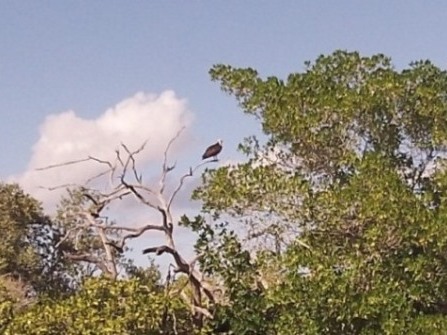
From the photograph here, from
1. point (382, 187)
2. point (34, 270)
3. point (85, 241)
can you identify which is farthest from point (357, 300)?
point (34, 270)

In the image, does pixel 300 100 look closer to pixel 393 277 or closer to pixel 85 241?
pixel 393 277

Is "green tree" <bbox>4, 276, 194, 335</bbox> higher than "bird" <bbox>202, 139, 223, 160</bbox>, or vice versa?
"bird" <bbox>202, 139, 223, 160</bbox>

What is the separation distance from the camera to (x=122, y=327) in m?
13.5

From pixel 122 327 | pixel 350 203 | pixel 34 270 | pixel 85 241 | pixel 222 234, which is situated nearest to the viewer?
pixel 122 327

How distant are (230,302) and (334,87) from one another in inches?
152

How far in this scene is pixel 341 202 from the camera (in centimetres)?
1441

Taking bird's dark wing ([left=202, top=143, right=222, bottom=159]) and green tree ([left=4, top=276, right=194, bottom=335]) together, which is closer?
green tree ([left=4, top=276, right=194, bottom=335])

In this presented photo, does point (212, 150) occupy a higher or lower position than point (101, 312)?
higher

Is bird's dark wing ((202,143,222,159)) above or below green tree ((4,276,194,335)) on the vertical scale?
above

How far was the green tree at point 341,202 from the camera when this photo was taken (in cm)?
1403

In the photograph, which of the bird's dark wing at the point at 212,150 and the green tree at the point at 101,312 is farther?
the bird's dark wing at the point at 212,150

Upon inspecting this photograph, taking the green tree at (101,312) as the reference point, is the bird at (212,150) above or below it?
above

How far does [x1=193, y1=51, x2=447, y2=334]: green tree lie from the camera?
46.0ft

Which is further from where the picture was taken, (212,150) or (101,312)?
(212,150)
